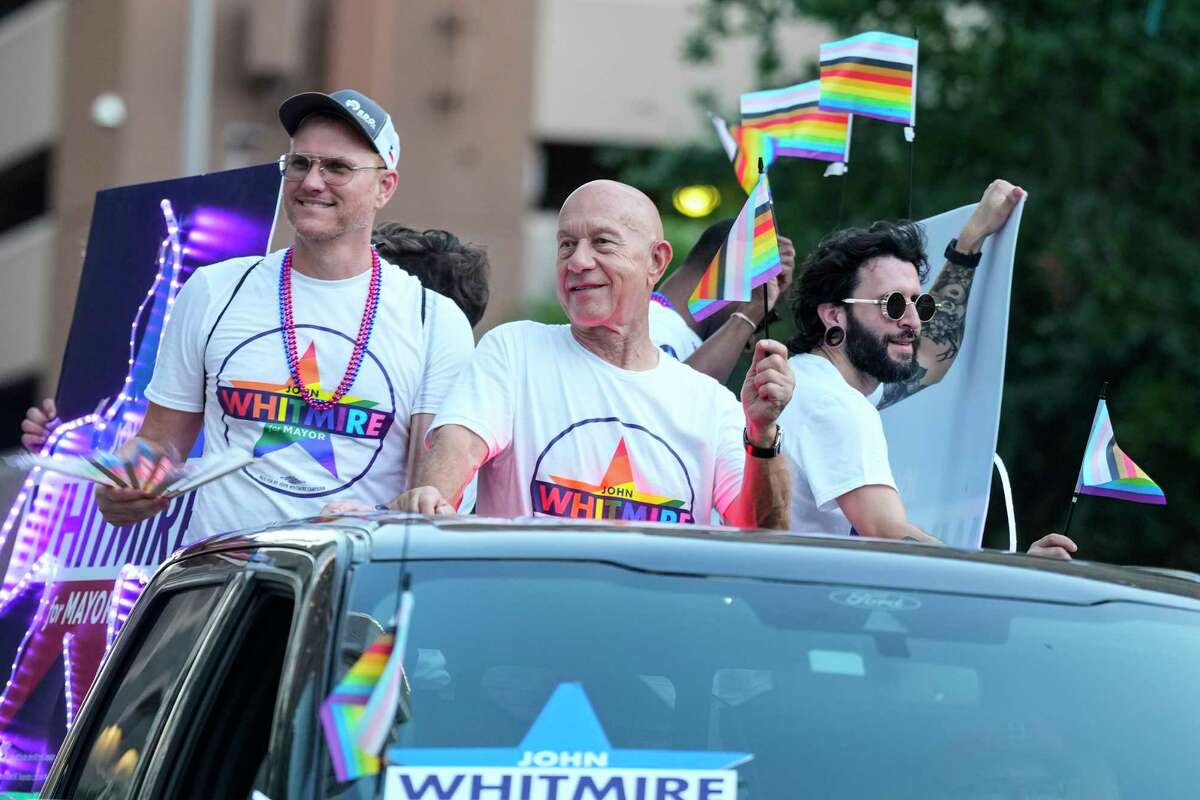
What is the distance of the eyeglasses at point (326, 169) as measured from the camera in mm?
5559

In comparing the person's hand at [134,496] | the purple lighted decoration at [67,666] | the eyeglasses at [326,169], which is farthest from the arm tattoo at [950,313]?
the purple lighted decoration at [67,666]

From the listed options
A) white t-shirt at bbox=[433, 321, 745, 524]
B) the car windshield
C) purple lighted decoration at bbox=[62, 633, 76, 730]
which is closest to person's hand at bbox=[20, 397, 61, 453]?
purple lighted decoration at bbox=[62, 633, 76, 730]

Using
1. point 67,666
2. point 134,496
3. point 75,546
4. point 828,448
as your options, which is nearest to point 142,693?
point 134,496

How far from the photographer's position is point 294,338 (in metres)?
5.41

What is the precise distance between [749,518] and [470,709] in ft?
6.23

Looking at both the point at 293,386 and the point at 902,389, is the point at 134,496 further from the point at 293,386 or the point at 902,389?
the point at 902,389

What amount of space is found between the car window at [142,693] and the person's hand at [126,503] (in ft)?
2.37

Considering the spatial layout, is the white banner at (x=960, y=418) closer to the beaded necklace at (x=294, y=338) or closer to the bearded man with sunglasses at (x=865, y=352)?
the bearded man with sunglasses at (x=865, y=352)

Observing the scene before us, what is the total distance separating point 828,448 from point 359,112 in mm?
1427

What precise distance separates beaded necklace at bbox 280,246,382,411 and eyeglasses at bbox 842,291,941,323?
123cm

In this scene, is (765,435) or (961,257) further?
(961,257)

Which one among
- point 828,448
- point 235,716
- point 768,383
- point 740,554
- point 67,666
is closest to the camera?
point 740,554

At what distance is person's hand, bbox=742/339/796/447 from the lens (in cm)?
461

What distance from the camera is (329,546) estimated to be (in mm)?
3193
